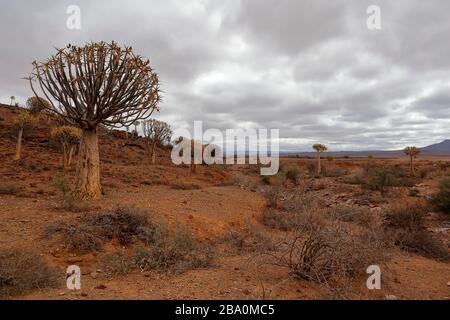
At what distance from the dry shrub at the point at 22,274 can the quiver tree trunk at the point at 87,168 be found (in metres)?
4.13

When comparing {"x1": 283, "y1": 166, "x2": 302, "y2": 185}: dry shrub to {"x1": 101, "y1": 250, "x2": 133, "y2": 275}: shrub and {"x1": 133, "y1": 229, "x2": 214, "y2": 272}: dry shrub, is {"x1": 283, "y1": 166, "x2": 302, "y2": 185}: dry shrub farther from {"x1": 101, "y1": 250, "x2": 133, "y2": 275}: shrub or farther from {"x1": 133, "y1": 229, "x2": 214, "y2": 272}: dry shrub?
{"x1": 101, "y1": 250, "x2": 133, "y2": 275}: shrub

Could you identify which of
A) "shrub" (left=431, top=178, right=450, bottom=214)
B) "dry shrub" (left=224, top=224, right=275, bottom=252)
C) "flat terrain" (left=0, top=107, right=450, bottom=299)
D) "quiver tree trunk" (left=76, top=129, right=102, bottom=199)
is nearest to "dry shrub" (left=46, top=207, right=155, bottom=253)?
"flat terrain" (left=0, top=107, right=450, bottom=299)

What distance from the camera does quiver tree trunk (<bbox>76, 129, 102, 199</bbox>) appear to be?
8227mm

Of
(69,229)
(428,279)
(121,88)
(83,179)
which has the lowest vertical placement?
(428,279)

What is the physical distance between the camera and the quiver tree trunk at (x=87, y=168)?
27.0 feet

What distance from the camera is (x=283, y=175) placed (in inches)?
727

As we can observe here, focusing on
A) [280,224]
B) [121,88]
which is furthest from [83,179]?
[280,224]

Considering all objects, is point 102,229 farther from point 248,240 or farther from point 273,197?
point 273,197

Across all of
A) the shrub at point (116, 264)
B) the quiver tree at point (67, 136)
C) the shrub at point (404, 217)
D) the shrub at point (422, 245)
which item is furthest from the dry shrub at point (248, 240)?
the quiver tree at point (67, 136)

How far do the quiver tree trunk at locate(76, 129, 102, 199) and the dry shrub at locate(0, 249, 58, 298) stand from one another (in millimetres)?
4125
